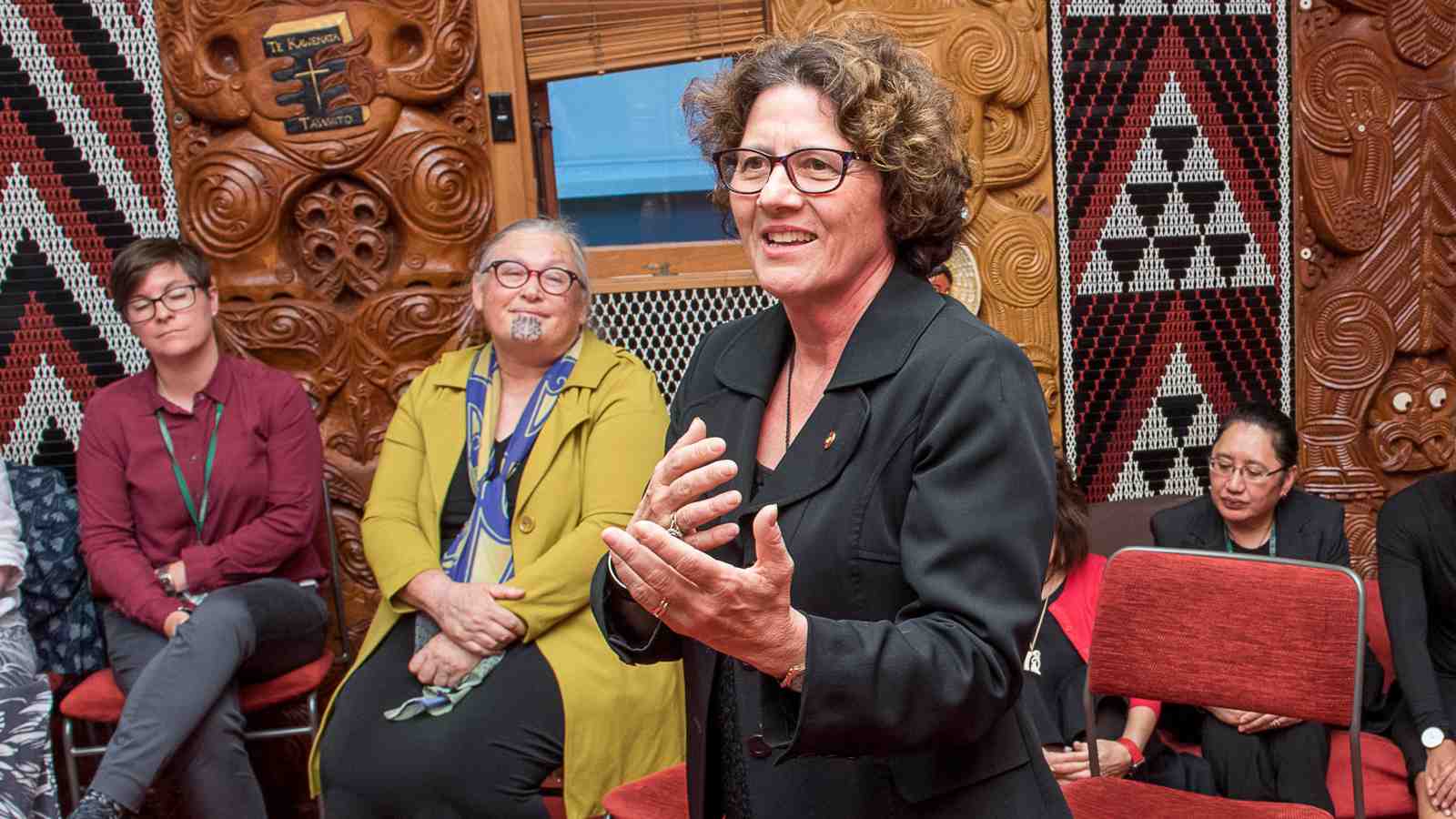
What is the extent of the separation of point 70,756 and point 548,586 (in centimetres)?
135

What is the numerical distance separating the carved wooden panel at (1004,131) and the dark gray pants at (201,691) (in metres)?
2.24

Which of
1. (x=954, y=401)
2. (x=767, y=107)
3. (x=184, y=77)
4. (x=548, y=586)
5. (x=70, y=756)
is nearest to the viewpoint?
(x=954, y=401)

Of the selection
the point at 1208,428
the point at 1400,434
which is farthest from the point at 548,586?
the point at 1400,434

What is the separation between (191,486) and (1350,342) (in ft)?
12.0

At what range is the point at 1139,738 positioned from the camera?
3301 millimetres

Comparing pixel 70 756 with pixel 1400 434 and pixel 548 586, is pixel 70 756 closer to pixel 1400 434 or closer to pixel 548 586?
pixel 548 586

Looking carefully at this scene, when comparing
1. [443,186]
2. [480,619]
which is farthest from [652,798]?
[443,186]

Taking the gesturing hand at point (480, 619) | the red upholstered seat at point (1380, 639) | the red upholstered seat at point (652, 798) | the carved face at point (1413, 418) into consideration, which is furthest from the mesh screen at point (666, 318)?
the carved face at point (1413, 418)

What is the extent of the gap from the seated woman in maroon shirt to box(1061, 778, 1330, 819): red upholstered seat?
198cm

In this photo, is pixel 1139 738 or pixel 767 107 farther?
pixel 1139 738

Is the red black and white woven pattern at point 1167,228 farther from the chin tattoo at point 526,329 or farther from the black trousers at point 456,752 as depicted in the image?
the black trousers at point 456,752

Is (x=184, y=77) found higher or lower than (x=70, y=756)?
higher

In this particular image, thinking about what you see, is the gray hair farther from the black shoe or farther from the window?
the black shoe

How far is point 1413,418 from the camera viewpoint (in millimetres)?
4699
